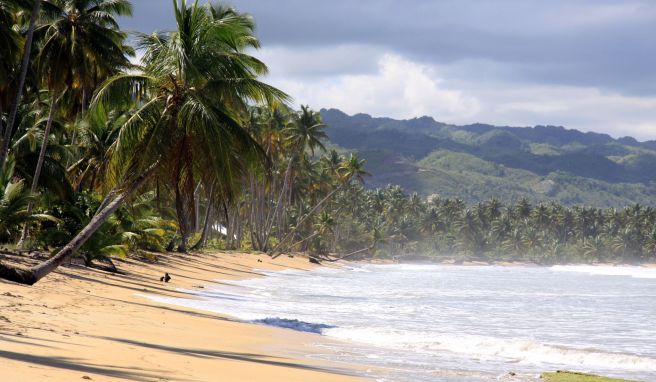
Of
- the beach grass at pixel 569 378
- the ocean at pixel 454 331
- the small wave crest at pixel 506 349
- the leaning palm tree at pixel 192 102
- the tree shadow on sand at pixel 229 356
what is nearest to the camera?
the tree shadow on sand at pixel 229 356

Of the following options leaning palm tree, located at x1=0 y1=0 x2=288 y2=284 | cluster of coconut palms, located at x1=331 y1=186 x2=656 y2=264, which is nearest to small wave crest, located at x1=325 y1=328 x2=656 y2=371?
leaning palm tree, located at x1=0 y1=0 x2=288 y2=284

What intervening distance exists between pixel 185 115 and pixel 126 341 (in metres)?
5.67

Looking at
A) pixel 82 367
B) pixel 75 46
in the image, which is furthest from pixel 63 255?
pixel 75 46

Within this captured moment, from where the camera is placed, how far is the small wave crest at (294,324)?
17.6m

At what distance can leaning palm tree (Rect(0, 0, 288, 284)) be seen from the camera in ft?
51.5

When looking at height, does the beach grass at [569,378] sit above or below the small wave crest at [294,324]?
above

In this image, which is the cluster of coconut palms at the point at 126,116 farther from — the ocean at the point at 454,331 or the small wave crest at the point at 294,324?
the ocean at the point at 454,331

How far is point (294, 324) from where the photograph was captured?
18094 mm

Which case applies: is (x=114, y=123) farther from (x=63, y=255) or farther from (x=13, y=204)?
(x=63, y=255)

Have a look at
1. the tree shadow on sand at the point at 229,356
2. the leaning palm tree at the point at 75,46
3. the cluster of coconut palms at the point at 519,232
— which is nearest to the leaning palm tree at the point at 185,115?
the tree shadow on sand at the point at 229,356

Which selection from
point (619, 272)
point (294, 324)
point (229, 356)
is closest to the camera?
point (229, 356)

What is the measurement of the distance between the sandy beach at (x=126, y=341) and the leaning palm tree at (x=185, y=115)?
1949 millimetres

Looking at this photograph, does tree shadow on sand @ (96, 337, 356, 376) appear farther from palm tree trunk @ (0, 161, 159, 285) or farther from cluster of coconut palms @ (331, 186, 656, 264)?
cluster of coconut palms @ (331, 186, 656, 264)

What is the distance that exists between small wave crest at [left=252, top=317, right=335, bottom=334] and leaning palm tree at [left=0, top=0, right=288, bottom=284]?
3.57 metres
